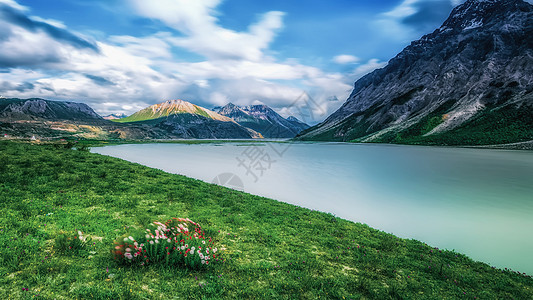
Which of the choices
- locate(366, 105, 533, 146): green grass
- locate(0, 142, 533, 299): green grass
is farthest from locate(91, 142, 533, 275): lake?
locate(366, 105, 533, 146): green grass

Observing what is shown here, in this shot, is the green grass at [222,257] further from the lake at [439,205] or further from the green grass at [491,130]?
the green grass at [491,130]

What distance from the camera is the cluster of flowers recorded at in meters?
8.48

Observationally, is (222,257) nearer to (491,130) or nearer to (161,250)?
(161,250)

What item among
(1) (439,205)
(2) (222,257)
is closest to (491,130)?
(1) (439,205)

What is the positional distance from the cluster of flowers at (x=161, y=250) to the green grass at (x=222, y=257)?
35 cm

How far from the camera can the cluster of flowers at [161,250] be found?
848 centimetres

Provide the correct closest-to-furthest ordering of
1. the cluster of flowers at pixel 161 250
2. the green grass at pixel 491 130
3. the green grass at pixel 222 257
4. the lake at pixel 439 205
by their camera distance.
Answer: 1. the green grass at pixel 222 257
2. the cluster of flowers at pixel 161 250
3. the lake at pixel 439 205
4. the green grass at pixel 491 130

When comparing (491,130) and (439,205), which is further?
(491,130)

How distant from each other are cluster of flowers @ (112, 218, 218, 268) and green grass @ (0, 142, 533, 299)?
35 cm

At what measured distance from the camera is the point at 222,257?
397 inches

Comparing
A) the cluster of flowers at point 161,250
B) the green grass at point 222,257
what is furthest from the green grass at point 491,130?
the cluster of flowers at point 161,250

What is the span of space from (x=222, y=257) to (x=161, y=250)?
8.20ft

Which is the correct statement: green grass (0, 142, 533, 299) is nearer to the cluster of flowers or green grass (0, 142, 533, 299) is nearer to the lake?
the cluster of flowers

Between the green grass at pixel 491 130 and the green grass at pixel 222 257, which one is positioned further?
the green grass at pixel 491 130
